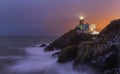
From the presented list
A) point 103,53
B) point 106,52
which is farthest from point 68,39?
point 106,52

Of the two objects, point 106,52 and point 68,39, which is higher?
point 68,39

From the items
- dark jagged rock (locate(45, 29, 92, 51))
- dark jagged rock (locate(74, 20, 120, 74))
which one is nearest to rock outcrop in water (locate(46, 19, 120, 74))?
dark jagged rock (locate(74, 20, 120, 74))

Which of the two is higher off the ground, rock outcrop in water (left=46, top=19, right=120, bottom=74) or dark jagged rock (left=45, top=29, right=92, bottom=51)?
dark jagged rock (left=45, top=29, right=92, bottom=51)

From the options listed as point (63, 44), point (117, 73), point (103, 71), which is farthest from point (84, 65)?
point (63, 44)

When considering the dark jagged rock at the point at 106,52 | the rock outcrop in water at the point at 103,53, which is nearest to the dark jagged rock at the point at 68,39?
the rock outcrop in water at the point at 103,53

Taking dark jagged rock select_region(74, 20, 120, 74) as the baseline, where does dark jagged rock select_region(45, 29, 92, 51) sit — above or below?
above

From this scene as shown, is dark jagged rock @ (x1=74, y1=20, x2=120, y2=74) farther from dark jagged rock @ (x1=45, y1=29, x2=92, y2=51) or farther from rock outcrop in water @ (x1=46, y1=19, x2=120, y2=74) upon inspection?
dark jagged rock @ (x1=45, y1=29, x2=92, y2=51)

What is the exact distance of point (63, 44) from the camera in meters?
59.3

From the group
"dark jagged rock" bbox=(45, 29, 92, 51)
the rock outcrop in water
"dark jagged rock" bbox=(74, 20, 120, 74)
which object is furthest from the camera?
"dark jagged rock" bbox=(45, 29, 92, 51)

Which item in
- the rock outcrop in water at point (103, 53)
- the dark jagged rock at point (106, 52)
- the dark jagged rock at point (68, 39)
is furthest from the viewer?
the dark jagged rock at point (68, 39)

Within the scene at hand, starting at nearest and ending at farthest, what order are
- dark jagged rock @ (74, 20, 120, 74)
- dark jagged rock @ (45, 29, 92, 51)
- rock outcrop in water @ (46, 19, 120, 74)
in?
1. dark jagged rock @ (74, 20, 120, 74)
2. rock outcrop in water @ (46, 19, 120, 74)
3. dark jagged rock @ (45, 29, 92, 51)

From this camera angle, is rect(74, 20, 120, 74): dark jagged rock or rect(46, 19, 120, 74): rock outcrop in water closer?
rect(74, 20, 120, 74): dark jagged rock

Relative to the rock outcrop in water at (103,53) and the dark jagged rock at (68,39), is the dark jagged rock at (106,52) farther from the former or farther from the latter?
the dark jagged rock at (68,39)

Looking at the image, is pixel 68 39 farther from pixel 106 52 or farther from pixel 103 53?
pixel 106 52
